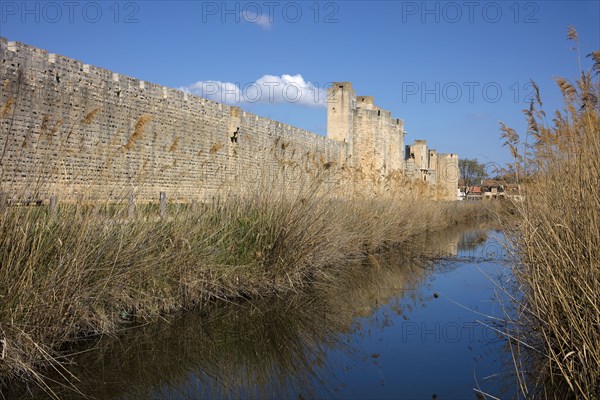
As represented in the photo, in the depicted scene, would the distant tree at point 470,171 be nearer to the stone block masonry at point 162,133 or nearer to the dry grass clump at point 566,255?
the stone block masonry at point 162,133

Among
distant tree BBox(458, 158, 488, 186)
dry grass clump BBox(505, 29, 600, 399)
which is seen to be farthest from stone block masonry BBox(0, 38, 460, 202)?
distant tree BBox(458, 158, 488, 186)

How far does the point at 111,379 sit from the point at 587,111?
3.48 metres

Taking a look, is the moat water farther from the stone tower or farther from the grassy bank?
the stone tower

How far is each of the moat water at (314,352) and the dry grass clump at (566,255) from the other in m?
0.32

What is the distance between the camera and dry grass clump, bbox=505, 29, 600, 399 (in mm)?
2996

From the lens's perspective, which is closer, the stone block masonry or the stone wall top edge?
the stone block masonry

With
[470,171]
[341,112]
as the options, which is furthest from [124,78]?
[470,171]

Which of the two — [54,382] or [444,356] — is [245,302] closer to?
[444,356]

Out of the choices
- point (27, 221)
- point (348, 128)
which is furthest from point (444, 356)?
point (348, 128)

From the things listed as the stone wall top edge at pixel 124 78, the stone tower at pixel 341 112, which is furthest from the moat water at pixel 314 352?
the stone tower at pixel 341 112

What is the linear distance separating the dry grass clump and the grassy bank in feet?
8.28

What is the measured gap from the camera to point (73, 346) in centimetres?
398

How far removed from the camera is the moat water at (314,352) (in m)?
3.56

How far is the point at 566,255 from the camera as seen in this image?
3.23 meters
